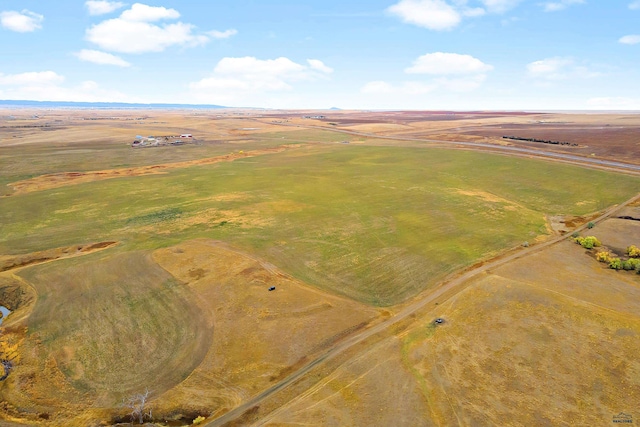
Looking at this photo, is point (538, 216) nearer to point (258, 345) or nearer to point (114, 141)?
point (258, 345)

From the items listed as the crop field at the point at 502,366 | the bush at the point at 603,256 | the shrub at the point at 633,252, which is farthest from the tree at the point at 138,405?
the shrub at the point at 633,252

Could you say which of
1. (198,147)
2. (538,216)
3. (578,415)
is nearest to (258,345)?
(578,415)

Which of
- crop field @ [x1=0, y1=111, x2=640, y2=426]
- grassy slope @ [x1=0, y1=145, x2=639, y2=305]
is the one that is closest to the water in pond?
crop field @ [x1=0, y1=111, x2=640, y2=426]

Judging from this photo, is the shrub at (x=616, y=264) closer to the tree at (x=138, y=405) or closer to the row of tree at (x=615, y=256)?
the row of tree at (x=615, y=256)

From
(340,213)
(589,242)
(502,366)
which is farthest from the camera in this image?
(340,213)

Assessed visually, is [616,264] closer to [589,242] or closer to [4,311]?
[589,242]

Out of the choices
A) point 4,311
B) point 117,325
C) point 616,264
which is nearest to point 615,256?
point 616,264

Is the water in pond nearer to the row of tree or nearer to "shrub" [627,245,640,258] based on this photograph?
the row of tree
